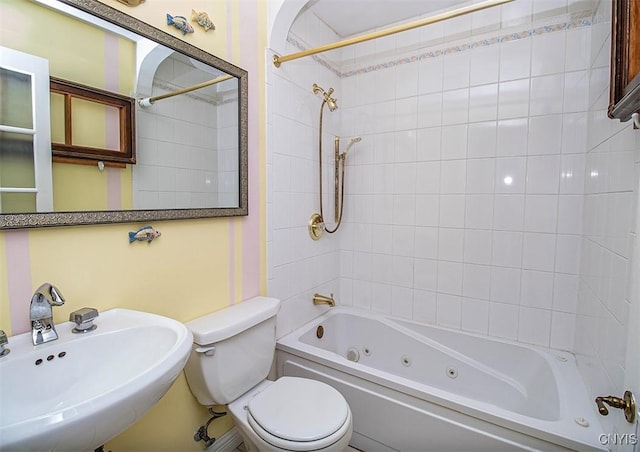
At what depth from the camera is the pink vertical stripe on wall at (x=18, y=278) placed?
890 mm

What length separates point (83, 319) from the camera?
939 mm

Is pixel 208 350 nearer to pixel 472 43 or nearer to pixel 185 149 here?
pixel 185 149

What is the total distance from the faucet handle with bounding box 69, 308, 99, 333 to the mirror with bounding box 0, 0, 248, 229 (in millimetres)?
276

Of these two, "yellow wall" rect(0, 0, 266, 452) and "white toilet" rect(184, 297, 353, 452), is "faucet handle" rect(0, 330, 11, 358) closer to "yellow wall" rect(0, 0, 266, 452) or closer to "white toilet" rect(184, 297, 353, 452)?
"yellow wall" rect(0, 0, 266, 452)

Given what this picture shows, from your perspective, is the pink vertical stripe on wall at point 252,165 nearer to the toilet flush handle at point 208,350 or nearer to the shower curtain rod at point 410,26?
the shower curtain rod at point 410,26

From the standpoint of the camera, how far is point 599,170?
1.39 metres

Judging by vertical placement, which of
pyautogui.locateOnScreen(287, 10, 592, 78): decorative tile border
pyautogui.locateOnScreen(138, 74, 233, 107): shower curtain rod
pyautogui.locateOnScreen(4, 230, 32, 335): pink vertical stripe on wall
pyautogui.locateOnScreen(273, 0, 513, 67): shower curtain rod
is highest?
pyautogui.locateOnScreen(287, 10, 592, 78): decorative tile border

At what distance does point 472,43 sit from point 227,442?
2.65m

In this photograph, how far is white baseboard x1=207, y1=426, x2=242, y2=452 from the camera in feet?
5.11

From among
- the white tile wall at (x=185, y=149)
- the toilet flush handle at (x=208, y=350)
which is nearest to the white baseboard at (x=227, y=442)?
the toilet flush handle at (x=208, y=350)

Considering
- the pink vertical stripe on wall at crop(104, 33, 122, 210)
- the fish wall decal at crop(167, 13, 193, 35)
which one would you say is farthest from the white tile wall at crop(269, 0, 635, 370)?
the pink vertical stripe on wall at crop(104, 33, 122, 210)

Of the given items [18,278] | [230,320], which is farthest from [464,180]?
[18,278]

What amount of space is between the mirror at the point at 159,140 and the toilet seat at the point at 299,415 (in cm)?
84

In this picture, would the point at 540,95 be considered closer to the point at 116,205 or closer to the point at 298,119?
the point at 298,119
